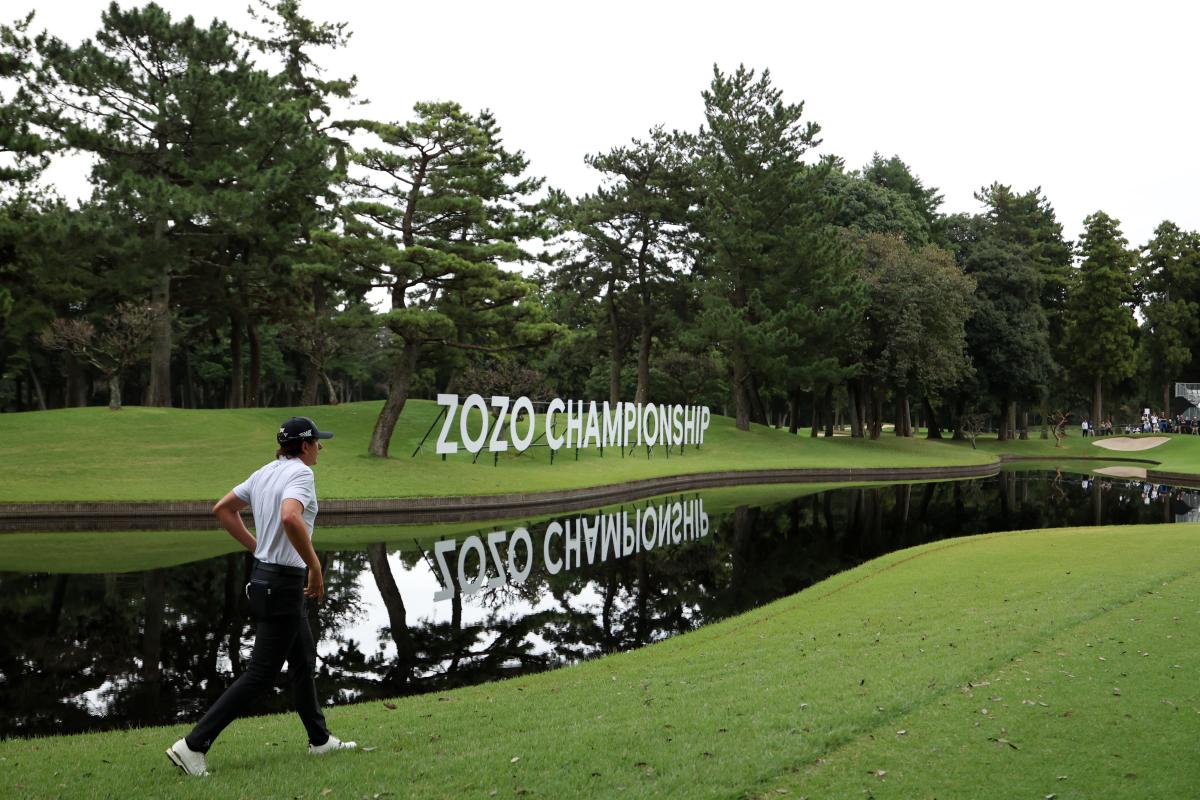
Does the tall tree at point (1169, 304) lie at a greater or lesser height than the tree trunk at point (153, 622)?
greater

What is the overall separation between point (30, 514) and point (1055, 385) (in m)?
63.7

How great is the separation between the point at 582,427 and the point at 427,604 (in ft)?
70.6

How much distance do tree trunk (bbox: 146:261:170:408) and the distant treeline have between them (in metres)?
0.13

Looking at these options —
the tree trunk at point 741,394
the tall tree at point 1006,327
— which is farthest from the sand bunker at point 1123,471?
the tree trunk at point 741,394

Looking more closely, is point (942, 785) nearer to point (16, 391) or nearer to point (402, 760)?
point (402, 760)

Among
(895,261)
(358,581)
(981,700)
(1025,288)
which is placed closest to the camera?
(981,700)

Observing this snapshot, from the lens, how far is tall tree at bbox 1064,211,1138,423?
55.5 metres

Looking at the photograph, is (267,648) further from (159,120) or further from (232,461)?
(159,120)

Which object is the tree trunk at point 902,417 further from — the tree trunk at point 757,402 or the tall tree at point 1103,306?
the tall tree at point 1103,306

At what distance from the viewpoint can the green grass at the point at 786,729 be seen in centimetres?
462

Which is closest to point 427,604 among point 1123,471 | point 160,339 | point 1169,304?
point 160,339

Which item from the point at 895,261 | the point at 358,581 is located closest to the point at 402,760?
the point at 358,581

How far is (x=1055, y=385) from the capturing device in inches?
2495

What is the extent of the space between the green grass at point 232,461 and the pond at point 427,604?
3.82m
